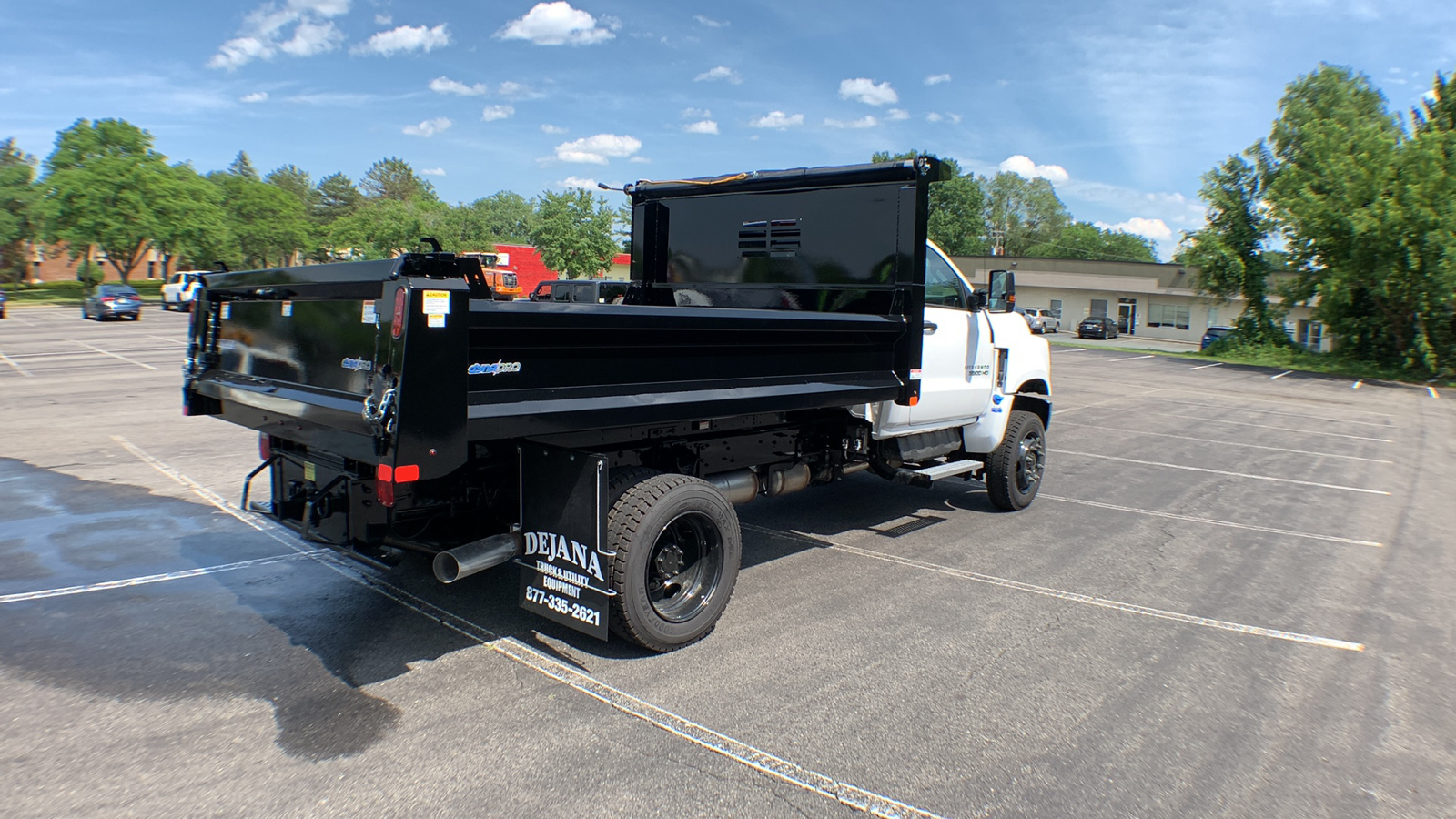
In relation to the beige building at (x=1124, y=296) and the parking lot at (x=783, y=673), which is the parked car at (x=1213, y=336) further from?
the parking lot at (x=783, y=673)

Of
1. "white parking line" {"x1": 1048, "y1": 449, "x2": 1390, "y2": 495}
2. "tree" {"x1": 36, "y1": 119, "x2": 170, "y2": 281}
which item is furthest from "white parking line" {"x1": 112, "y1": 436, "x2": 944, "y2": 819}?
"tree" {"x1": 36, "y1": 119, "x2": 170, "y2": 281}

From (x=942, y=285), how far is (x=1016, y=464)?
201 centimetres

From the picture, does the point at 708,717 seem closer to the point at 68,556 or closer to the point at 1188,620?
the point at 1188,620

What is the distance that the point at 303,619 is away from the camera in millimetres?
4766

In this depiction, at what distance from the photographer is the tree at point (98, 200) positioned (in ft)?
168

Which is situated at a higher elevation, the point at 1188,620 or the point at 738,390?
the point at 738,390

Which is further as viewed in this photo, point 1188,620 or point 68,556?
point 68,556

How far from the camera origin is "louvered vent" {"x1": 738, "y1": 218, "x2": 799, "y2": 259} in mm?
6203

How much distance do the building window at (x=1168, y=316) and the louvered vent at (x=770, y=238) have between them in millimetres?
63893

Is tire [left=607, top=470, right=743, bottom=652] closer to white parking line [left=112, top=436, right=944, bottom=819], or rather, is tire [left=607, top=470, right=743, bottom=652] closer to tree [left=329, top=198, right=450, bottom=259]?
white parking line [left=112, top=436, right=944, bottom=819]

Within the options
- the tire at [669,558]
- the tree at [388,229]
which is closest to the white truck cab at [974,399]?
the tire at [669,558]

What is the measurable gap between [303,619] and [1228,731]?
4.64 meters

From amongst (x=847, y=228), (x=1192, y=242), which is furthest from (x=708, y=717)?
(x=1192, y=242)

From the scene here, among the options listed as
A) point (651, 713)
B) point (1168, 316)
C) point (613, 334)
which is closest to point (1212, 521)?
point (651, 713)
